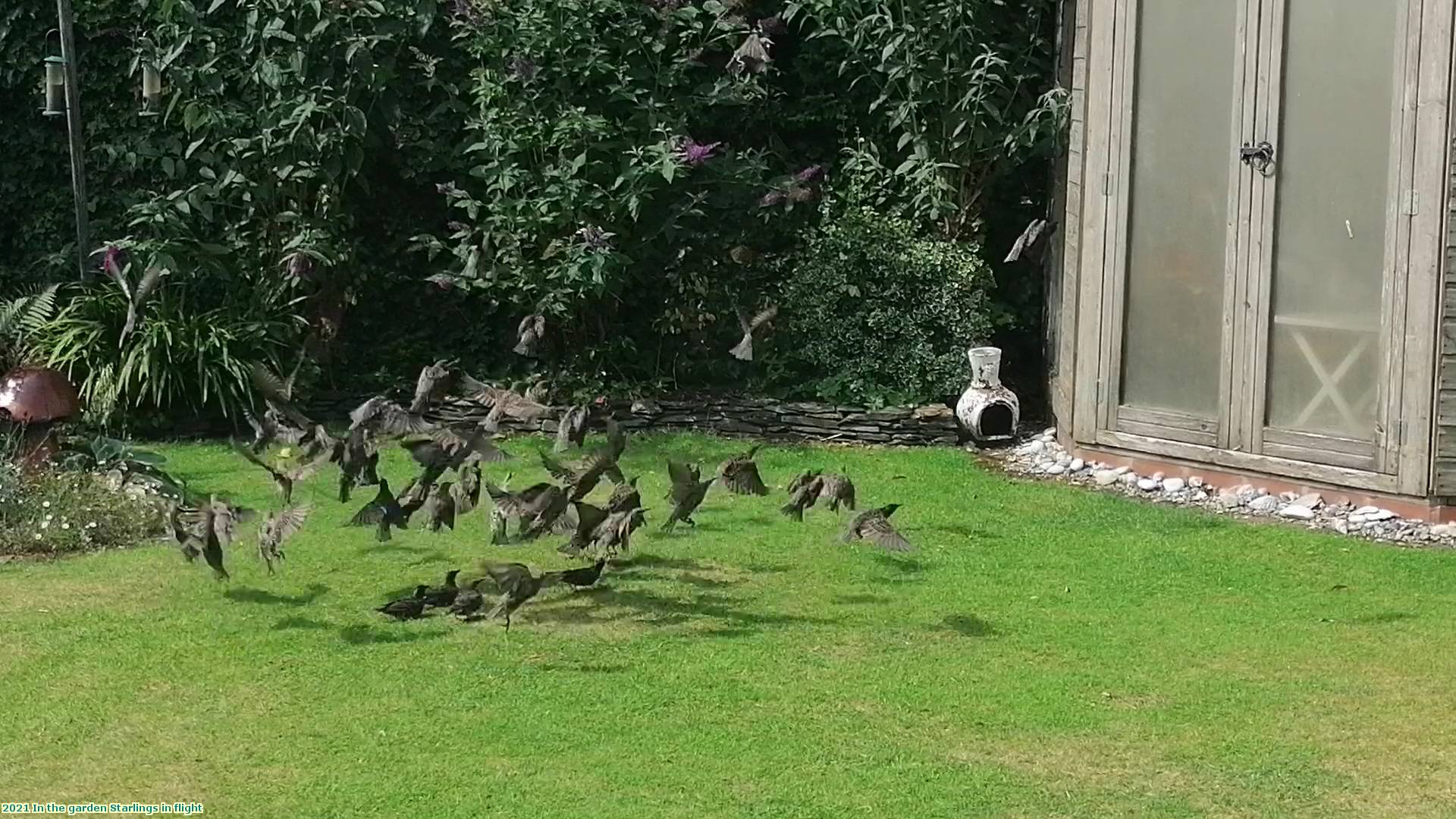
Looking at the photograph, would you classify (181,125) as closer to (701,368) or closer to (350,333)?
(350,333)

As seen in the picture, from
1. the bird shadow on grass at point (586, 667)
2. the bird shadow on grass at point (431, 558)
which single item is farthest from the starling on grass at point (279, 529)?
the bird shadow on grass at point (586, 667)

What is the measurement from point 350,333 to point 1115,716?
19.5 ft

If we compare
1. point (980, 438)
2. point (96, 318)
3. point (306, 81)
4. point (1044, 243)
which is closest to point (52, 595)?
point (96, 318)

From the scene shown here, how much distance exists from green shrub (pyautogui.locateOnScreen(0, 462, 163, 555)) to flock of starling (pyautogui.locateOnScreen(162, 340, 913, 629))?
1.72ft

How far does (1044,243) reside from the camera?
913cm

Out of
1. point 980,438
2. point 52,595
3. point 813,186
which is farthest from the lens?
point 813,186

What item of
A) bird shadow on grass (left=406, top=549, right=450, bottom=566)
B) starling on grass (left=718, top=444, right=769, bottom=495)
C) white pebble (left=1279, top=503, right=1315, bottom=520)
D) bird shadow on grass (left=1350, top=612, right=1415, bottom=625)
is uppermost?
starling on grass (left=718, top=444, right=769, bottom=495)

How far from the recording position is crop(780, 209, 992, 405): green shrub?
348 inches

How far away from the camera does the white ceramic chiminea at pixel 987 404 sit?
859cm

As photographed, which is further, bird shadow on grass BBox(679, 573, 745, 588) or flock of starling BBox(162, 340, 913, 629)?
bird shadow on grass BBox(679, 573, 745, 588)

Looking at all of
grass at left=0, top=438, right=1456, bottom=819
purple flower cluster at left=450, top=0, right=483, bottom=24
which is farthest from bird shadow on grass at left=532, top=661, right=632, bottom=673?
purple flower cluster at left=450, top=0, right=483, bottom=24

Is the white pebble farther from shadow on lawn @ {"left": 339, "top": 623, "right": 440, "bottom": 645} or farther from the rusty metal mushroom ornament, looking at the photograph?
the rusty metal mushroom ornament

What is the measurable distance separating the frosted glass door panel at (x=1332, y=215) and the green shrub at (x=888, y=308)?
189cm

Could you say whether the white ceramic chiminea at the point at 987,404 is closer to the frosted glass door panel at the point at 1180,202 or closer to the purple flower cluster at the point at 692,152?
the frosted glass door panel at the point at 1180,202
